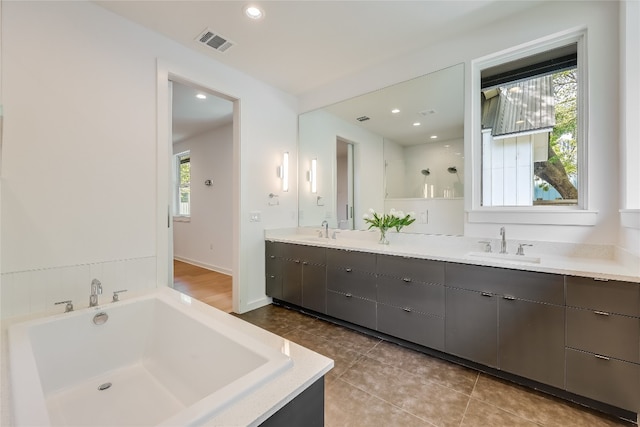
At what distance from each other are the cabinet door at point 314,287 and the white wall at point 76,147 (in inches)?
56.0

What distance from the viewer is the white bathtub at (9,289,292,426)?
1257 millimetres

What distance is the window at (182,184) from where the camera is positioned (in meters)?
5.92

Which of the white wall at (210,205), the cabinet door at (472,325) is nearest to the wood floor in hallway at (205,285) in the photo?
the white wall at (210,205)

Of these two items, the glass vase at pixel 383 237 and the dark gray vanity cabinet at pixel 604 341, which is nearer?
the dark gray vanity cabinet at pixel 604 341

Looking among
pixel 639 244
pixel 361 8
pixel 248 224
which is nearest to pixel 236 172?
pixel 248 224

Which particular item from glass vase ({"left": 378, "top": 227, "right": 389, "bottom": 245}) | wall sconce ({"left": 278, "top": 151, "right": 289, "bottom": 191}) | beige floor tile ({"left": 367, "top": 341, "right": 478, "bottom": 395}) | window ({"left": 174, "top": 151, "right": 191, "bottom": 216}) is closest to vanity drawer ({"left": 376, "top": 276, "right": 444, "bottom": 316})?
beige floor tile ({"left": 367, "top": 341, "right": 478, "bottom": 395})

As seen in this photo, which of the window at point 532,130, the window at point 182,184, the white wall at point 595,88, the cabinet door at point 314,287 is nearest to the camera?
the white wall at point 595,88

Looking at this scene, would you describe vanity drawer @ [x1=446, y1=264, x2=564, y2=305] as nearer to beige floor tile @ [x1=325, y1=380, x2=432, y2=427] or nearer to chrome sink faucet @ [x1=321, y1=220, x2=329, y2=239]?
beige floor tile @ [x1=325, y1=380, x2=432, y2=427]

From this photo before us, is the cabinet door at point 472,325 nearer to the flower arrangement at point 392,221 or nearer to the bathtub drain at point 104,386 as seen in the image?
the flower arrangement at point 392,221

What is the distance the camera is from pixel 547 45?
6.78 ft

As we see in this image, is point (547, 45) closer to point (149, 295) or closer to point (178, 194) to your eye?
point (149, 295)

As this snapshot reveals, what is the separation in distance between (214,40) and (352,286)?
8.47 feet

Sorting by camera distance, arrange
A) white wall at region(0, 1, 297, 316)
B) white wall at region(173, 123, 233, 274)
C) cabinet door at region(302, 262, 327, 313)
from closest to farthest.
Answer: white wall at region(0, 1, 297, 316) < cabinet door at region(302, 262, 327, 313) < white wall at region(173, 123, 233, 274)

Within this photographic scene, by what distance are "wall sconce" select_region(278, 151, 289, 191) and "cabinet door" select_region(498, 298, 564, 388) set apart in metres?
2.54
